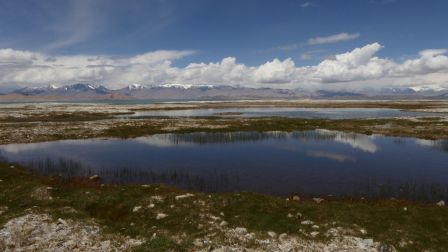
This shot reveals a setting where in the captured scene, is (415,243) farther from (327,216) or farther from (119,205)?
(119,205)

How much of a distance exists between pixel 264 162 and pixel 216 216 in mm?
20383

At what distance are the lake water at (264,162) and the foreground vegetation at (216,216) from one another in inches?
210

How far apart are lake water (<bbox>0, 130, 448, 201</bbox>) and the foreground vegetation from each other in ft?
17.5

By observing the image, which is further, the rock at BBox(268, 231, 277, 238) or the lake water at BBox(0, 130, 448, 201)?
the lake water at BBox(0, 130, 448, 201)

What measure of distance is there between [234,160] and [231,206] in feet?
62.5

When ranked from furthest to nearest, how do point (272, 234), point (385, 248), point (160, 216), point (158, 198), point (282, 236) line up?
point (158, 198)
point (160, 216)
point (272, 234)
point (282, 236)
point (385, 248)

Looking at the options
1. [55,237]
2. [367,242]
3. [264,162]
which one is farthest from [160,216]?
[264,162]

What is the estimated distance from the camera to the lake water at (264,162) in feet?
100

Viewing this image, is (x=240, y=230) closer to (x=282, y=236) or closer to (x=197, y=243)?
(x=282, y=236)

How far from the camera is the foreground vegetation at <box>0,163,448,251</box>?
17453 mm

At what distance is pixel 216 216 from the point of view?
811 inches

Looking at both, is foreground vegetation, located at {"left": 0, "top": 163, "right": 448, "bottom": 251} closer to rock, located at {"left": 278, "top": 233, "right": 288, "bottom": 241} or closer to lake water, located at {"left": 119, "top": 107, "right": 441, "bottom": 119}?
rock, located at {"left": 278, "top": 233, "right": 288, "bottom": 241}

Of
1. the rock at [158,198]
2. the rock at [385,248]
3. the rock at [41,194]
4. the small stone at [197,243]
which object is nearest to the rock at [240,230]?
the small stone at [197,243]

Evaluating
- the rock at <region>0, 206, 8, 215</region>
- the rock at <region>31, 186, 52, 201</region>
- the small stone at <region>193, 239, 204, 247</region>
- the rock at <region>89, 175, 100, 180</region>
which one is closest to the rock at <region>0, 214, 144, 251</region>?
the rock at <region>0, 206, 8, 215</region>
